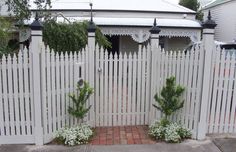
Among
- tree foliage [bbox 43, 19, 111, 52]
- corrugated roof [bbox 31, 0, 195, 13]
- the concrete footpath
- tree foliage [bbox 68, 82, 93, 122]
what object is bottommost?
the concrete footpath

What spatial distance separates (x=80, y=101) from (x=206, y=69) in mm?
2429

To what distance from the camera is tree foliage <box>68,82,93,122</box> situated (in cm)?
527

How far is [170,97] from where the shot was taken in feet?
17.5

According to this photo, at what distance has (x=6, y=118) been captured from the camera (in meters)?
5.00

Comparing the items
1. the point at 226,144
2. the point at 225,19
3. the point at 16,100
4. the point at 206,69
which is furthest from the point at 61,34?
the point at 225,19

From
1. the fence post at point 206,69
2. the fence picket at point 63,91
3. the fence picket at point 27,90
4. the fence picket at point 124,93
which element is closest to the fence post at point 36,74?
the fence picket at point 27,90

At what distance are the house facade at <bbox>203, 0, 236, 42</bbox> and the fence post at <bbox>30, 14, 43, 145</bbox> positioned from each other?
14094mm

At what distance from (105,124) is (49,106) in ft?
4.72

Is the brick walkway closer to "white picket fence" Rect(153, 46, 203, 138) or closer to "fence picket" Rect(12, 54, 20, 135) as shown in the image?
"white picket fence" Rect(153, 46, 203, 138)

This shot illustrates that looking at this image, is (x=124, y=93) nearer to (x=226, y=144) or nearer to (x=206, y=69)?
(x=206, y=69)

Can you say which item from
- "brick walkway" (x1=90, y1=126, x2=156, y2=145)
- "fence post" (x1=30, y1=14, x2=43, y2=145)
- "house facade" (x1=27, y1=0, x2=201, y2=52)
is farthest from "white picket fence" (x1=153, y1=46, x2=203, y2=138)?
"house facade" (x1=27, y1=0, x2=201, y2=52)

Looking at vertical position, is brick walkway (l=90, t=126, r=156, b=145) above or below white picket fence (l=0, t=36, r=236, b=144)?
below

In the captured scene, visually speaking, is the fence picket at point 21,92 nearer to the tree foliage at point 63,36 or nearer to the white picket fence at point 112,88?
the white picket fence at point 112,88

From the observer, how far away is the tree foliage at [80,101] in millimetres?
5266
